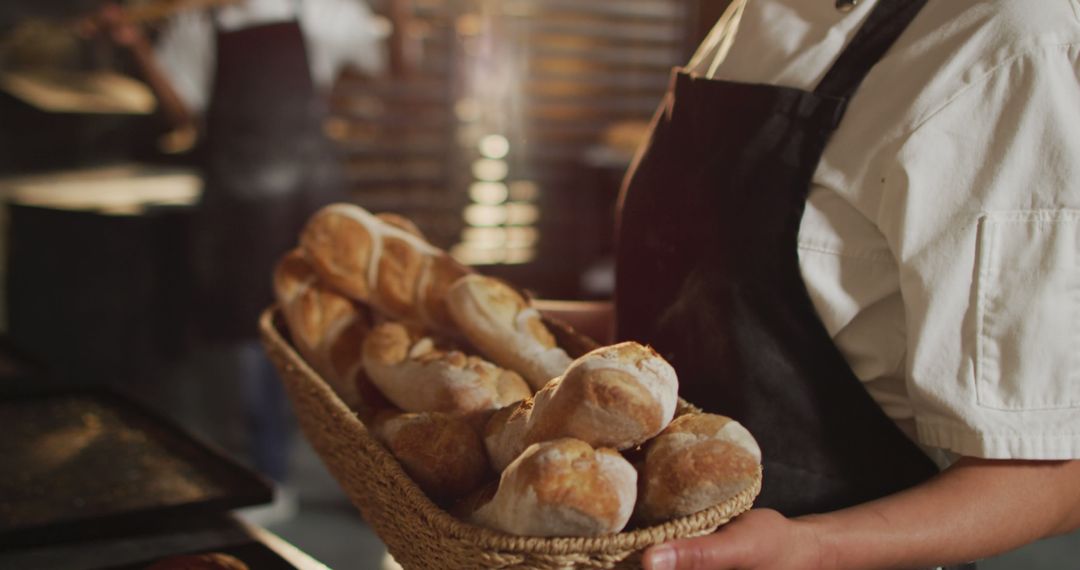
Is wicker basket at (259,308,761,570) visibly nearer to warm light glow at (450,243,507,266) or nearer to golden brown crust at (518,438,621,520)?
golden brown crust at (518,438,621,520)

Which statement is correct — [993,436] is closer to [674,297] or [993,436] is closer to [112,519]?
[674,297]

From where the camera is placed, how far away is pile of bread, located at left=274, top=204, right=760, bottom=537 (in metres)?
0.76

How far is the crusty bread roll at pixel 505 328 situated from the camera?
1.14 m

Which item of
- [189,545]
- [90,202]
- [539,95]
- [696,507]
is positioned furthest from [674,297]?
[539,95]

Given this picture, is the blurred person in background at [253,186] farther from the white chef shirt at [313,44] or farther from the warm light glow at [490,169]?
the warm light glow at [490,169]

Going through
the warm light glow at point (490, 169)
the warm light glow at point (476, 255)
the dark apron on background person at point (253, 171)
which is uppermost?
the dark apron on background person at point (253, 171)

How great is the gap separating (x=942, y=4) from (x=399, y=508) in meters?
0.76

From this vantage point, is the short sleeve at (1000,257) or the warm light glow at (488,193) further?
the warm light glow at (488,193)

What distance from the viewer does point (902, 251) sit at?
911 millimetres

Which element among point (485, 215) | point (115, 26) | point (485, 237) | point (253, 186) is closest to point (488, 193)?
point (485, 215)

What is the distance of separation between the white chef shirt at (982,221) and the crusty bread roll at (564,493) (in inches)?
14.2

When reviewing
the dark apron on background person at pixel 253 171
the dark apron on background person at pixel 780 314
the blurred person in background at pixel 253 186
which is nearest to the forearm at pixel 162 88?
the blurred person in background at pixel 253 186

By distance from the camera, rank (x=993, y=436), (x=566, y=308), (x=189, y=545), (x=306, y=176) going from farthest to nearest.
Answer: (x=306, y=176) < (x=566, y=308) < (x=189, y=545) < (x=993, y=436)

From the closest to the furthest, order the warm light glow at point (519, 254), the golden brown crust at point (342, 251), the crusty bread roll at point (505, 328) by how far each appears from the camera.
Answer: the crusty bread roll at point (505, 328) < the golden brown crust at point (342, 251) < the warm light glow at point (519, 254)
